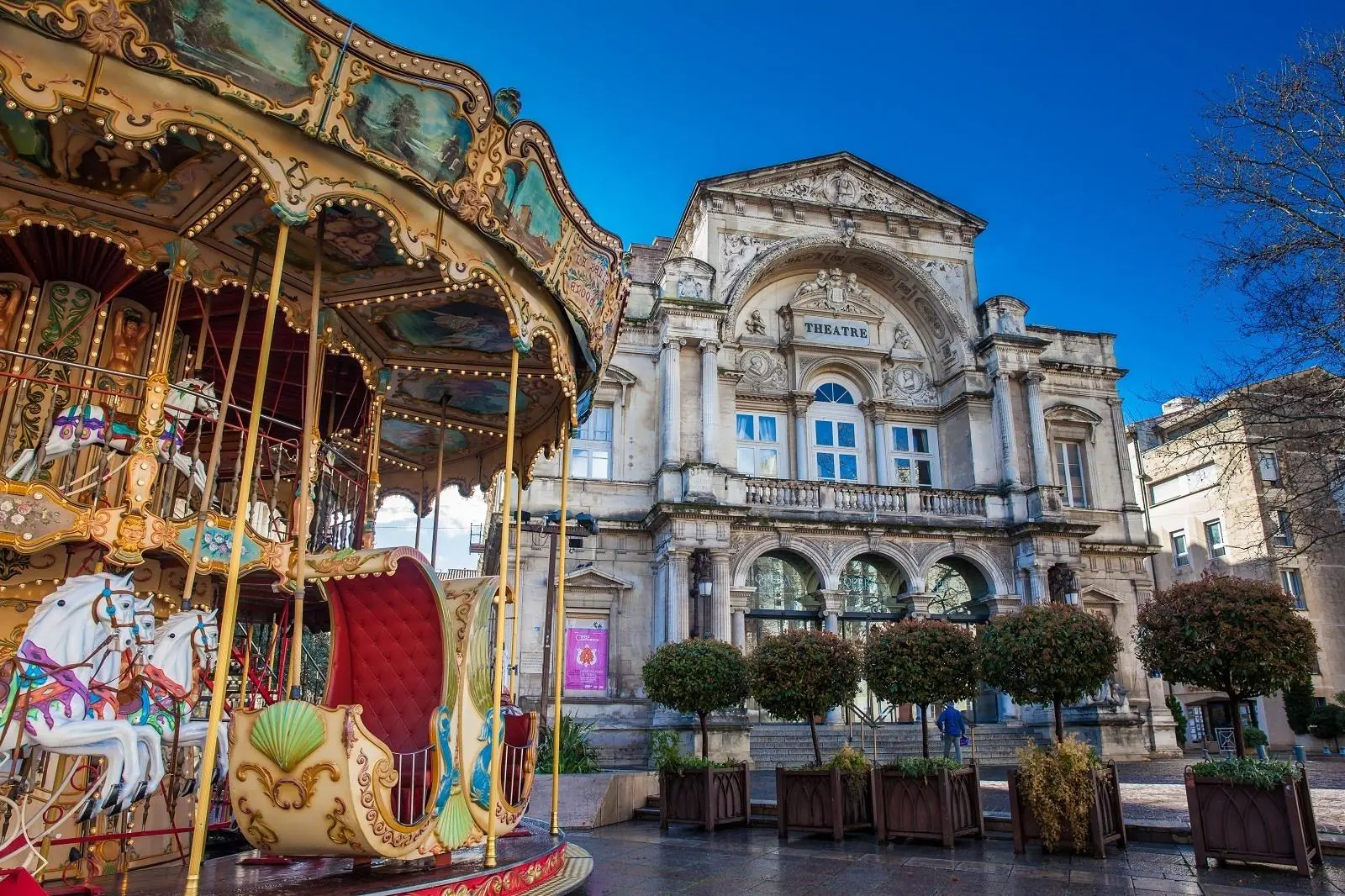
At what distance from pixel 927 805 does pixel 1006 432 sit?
1578 centimetres

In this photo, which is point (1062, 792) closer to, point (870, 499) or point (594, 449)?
point (870, 499)

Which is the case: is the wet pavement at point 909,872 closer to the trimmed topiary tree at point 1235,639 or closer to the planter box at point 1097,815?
the planter box at point 1097,815

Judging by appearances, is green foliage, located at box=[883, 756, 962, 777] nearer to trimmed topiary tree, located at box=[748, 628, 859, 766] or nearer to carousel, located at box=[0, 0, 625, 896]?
trimmed topiary tree, located at box=[748, 628, 859, 766]

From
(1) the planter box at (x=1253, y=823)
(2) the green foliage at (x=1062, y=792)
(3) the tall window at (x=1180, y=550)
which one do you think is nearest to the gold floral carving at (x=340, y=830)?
(2) the green foliage at (x=1062, y=792)

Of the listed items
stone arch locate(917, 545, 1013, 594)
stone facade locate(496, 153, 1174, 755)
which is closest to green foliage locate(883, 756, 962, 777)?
stone facade locate(496, 153, 1174, 755)

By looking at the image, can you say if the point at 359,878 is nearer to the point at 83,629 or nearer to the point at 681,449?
the point at 83,629

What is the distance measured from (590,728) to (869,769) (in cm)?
918

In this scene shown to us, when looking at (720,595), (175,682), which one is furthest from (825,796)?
(720,595)

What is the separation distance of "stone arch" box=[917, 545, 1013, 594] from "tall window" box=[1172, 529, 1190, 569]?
16.3 metres

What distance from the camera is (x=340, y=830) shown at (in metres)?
5.39

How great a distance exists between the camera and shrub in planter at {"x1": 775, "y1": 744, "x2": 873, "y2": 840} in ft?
34.1

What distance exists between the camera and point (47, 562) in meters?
7.11

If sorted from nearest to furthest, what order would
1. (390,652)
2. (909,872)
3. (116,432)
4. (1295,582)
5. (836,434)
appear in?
(116,432) → (390,652) → (909,872) → (836,434) → (1295,582)

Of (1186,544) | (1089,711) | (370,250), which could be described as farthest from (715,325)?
(1186,544)
